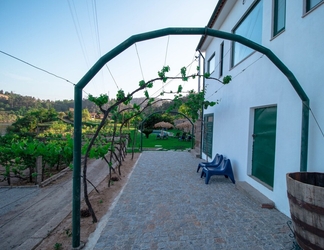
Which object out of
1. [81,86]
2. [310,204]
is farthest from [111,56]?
[310,204]

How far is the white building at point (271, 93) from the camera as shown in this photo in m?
2.88

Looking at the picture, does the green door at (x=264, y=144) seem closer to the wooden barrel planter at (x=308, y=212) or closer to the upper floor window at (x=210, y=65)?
the wooden barrel planter at (x=308, y=212)

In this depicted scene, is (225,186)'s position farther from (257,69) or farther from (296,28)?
(296,28)

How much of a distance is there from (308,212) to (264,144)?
106 inches

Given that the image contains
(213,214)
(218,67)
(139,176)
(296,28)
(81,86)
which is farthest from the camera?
(218,67)

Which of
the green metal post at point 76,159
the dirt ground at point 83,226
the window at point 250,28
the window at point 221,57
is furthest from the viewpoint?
the window at point 221,57

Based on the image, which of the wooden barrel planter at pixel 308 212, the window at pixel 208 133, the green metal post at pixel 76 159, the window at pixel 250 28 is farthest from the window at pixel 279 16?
the window at pixel 208 133

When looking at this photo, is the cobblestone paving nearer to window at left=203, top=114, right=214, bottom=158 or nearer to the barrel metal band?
the barrel metal band

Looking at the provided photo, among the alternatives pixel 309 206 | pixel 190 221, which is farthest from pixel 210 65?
pixel 309 206

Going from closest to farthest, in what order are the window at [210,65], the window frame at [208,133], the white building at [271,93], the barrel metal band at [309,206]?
the barrel metal band at [309,206], the white building at [271,93], the window frame at [208,133], the window at [210,65]

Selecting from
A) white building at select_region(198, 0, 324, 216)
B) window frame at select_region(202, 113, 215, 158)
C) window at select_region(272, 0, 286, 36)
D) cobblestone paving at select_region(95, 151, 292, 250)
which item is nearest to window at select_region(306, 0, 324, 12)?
white building at select_region(198, 0, 324, 216)

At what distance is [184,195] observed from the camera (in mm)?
4492

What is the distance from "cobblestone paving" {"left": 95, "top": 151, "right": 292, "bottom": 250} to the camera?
2.63 metres

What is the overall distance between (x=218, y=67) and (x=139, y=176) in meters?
5.36
